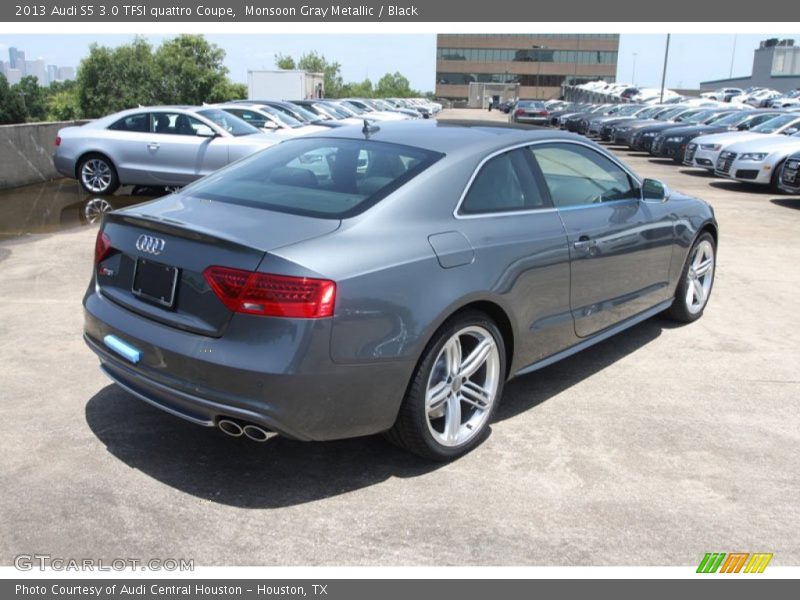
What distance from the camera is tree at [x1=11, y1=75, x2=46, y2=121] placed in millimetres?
59188

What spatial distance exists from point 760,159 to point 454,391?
13.7 meters

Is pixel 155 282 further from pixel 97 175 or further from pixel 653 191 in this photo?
pixel 97 175

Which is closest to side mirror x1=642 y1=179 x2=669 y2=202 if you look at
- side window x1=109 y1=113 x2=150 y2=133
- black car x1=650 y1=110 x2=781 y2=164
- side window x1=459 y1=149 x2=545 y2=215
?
side window x1=459 y1=149 x2=545 y2=215

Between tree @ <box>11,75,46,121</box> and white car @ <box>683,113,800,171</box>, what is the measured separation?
55.3 m

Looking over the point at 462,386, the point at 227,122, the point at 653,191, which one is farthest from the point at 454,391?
the point at 227,122

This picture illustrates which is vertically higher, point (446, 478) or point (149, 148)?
point (149, 148)

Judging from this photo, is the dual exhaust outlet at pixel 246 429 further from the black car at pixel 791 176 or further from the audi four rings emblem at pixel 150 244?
the black car at pixel 791 176

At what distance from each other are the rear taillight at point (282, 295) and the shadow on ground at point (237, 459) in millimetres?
939

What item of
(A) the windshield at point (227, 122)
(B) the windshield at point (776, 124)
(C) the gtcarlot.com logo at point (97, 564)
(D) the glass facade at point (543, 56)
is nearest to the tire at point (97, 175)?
(A) the windshield at point (227, 122)

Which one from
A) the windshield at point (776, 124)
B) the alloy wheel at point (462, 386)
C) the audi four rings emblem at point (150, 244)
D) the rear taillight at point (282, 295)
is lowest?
the alloy wheel at point (462, 386)

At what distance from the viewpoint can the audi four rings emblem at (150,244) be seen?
345cm

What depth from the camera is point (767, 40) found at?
100812mm

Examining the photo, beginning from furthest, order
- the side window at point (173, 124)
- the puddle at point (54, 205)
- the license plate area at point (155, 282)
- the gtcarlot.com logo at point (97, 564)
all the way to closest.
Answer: the side window at point (173, 124), the puddle at point (54, 205), the license plate area at point (155, 282), the gtcarlot.com logo at point (97, 564)

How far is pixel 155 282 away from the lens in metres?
3.48
